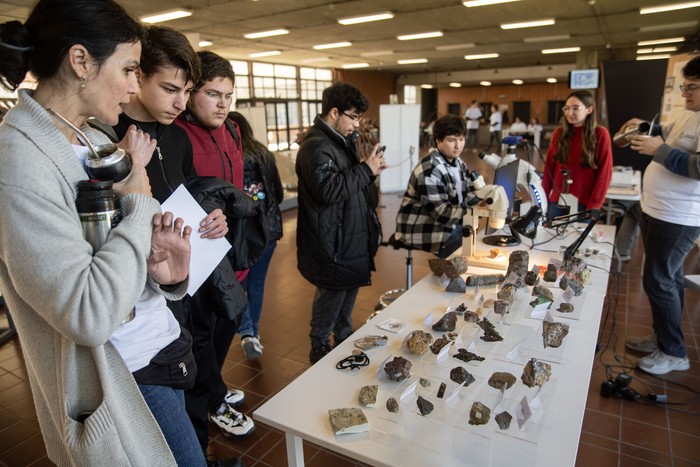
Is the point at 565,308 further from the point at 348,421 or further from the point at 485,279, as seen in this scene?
the point at 348,421

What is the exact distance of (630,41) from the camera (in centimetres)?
1057

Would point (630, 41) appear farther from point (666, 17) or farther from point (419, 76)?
point (419, 76)

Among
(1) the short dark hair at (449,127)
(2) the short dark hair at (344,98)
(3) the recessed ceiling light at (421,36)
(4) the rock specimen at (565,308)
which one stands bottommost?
(4) the rock specimen at (565,308)

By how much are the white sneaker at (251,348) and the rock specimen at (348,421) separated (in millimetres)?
1710

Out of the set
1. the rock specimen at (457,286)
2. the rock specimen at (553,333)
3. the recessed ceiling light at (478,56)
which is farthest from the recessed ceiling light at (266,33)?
the rock specimen at (553,333)

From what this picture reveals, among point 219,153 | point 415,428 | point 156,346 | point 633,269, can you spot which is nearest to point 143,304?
point 156,346

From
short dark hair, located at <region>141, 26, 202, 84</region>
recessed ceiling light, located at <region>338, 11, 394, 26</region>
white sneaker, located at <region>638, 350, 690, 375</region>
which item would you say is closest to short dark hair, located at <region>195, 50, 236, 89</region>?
short dark hair, located at <region>141, 26, 202, 84</region>

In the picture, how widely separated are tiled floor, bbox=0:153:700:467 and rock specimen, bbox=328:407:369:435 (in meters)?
0.97

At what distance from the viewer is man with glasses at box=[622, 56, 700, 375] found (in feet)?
7.04

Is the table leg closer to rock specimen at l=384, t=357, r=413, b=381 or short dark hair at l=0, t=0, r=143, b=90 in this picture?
rock specimen at l=384, t=357, r=413, b=381

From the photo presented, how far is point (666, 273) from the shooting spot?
235 cm

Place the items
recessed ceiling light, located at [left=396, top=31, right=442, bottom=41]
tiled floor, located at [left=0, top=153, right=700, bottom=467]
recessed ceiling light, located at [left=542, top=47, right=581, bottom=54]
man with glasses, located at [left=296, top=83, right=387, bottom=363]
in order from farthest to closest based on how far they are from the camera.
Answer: recessed ceiling light, located at [left=542, top=47, right=581, bottom=54]
recessed ceiling light, located at [left=396, top=31, right=442, bottom=41]
man with glasses, located at [left=296, top=83, right=387, bottom=363]
tiled floor, located at [left=0, top=153, right=700, bottom=467]

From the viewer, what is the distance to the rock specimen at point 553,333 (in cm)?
137

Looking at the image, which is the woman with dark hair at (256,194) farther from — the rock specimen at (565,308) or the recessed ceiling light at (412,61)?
the recessed ceiling light at (412,61)
